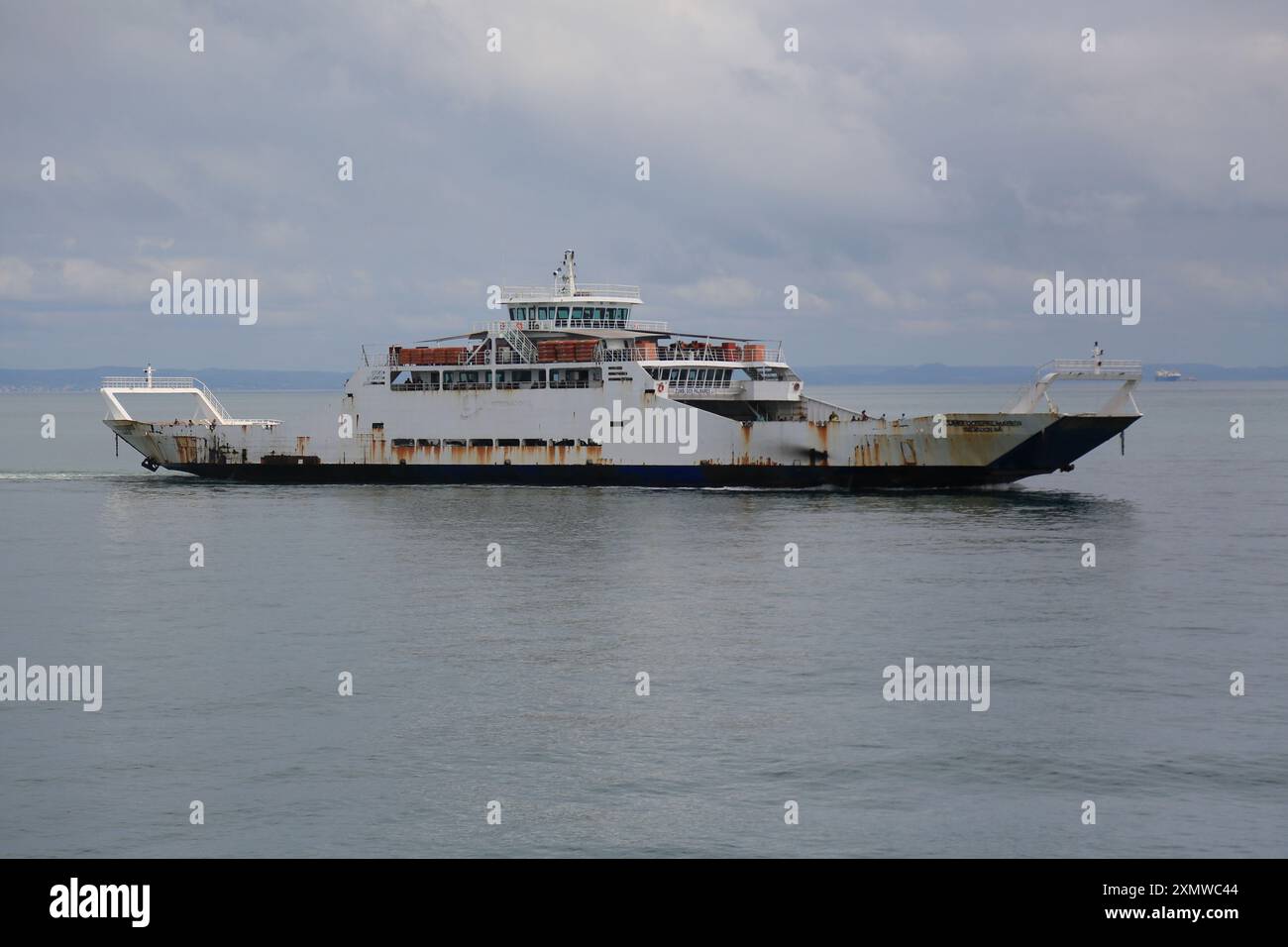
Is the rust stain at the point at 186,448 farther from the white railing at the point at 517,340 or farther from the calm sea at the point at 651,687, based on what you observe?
the calm sea at the point at 651,687

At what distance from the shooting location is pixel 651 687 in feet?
113

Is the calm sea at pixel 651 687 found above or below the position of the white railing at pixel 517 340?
below

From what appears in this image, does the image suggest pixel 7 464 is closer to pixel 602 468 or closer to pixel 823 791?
pixel 602 468

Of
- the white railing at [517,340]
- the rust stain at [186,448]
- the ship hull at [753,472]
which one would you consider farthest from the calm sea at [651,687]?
the rust stain at [186,448]

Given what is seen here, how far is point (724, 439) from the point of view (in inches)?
2908

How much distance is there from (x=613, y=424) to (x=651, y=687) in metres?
42.0

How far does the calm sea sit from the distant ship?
743cm

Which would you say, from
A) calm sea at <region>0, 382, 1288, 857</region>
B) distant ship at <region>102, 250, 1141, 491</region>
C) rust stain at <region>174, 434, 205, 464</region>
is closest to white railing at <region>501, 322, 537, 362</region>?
distant ship at <region>102, 250, 1141, 491</region>

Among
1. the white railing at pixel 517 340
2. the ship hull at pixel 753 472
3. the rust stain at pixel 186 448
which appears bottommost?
the ship hull at pixel 753 472

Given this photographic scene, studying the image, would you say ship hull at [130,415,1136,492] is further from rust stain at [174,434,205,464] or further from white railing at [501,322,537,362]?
white railing at [501,322,537,362]

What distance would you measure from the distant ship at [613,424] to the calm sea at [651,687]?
7.43 m

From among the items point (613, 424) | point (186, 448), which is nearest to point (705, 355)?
point (613, 424)

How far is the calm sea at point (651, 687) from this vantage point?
1005 inches

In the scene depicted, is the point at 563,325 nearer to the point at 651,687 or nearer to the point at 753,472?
the point at 753,472
